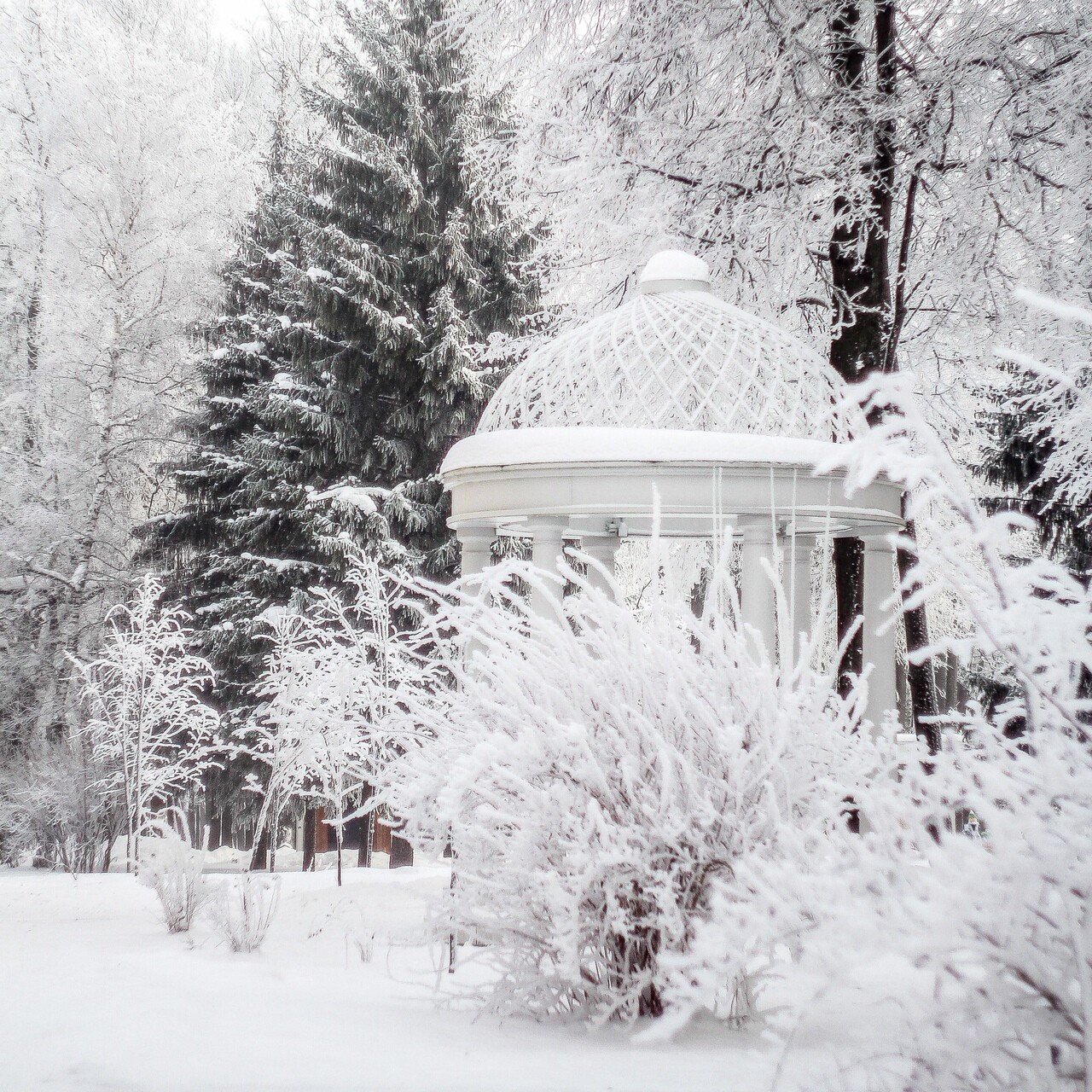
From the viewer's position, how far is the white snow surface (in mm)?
4809

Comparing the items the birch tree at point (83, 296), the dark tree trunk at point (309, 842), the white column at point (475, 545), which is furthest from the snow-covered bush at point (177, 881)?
the birch tree at point (83, 296)

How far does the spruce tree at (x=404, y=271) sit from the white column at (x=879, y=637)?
9.63 m

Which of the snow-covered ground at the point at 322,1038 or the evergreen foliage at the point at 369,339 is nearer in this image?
the snow-covered ground at the point at 322,1038

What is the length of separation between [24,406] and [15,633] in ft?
12.5

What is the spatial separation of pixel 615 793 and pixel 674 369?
347 cm

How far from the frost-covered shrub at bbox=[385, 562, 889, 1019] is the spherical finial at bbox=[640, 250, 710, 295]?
3308 millimetres

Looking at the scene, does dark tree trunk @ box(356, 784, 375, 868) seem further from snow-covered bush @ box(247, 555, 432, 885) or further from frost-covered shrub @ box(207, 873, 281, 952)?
frost-covered shrub @ box(207, 873, 281, 952)

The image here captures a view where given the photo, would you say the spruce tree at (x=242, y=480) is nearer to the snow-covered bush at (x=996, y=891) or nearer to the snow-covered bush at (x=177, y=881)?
the snow-covered bush at (x=177, y=881)

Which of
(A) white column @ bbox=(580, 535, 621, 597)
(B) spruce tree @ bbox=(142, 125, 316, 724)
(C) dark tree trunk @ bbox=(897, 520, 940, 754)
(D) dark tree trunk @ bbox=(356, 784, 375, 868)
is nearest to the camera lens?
(A) white column @ bbox=(580, 535, 621, 597)

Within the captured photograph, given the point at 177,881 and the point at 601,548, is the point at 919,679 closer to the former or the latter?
the point at 601,548

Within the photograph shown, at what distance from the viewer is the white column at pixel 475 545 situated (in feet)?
19.1

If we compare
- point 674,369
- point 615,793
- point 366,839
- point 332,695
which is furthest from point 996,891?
point 366,839

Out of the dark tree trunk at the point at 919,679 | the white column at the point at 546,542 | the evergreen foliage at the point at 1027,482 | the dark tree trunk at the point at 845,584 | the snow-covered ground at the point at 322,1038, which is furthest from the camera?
the evergreen foliage at the point at 1027,482

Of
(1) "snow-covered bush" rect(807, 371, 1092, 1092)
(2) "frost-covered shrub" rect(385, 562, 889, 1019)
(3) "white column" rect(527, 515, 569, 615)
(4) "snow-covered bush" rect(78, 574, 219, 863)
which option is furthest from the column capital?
(4) "snow-covered bush" rect(78, 574, 219, 863)
